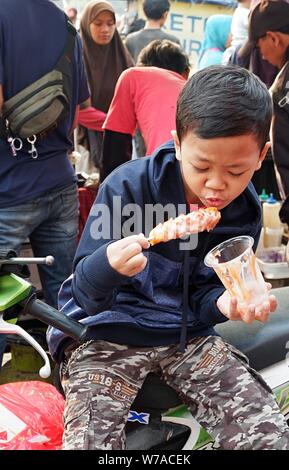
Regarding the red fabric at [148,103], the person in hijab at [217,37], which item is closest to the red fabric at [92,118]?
the red fabric at [148,103]

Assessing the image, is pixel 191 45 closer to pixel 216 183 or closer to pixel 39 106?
pixel 39 106

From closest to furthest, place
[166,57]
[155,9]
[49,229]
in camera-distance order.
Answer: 1. [49,229]
2. [166,57]
3. [155,9]

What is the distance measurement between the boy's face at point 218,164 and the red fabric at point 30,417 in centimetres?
80

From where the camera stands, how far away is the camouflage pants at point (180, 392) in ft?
4.70

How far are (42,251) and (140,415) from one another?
1.14m

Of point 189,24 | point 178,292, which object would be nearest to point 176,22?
point 189,24

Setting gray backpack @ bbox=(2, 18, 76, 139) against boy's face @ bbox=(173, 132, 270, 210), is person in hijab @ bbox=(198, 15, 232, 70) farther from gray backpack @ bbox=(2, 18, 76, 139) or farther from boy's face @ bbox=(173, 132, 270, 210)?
boy's face @ bbox=(173, 132, 270, 210)

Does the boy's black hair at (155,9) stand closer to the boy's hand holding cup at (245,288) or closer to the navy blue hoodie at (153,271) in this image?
the navy blue hoodie at (153,271)

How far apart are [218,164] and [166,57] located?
2157 mm

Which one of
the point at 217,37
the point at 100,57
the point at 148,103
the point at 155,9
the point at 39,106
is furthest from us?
the point at 217,37

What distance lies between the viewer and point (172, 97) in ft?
10.5

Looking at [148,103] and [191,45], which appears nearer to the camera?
[148,103]

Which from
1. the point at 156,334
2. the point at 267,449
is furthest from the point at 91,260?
the point at 267,449

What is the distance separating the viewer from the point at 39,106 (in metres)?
2.27
